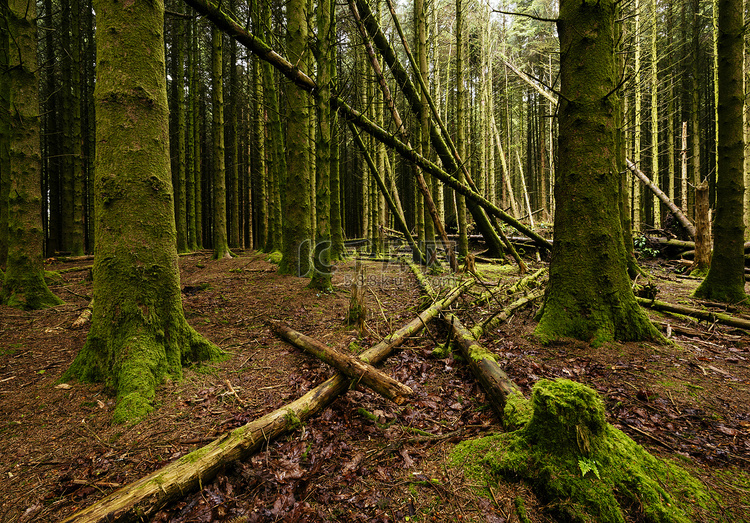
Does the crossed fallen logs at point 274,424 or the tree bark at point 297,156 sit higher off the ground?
the tree bark at point 297,156

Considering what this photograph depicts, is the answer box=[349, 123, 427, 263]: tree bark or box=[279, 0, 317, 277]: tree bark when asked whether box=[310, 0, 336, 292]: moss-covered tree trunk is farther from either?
box=[349, 123, 427, 263]: tree bark

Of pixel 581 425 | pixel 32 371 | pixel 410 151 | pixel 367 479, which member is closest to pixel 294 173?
pixel 410 151

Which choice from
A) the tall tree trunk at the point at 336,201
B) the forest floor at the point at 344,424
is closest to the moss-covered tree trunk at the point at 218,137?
the tall tree trunk at the point at 336,201

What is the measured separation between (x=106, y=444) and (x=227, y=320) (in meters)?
2.86

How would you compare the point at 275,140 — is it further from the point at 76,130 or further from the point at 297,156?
the point at 76,130

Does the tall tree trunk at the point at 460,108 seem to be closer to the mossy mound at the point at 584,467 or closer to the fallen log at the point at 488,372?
the fallen log at the point at 488,372

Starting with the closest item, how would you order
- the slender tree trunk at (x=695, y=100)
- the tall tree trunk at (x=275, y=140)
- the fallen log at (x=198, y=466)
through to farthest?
the fallen log at (x=198, y=466)
the tall tree trunk at (x=275, y=140)
the slender tree trunk at (x=695, y=100)

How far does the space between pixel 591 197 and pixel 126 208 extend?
5.03m

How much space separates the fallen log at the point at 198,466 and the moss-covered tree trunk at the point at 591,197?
9.33 ft

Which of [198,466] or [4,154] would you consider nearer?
[198,466]

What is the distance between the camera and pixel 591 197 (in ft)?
12.6

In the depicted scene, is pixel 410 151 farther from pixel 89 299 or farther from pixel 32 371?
pixel 89 299

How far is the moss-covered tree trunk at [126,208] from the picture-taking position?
2826mm

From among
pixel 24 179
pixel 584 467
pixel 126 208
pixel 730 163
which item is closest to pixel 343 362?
pixel 584 467
